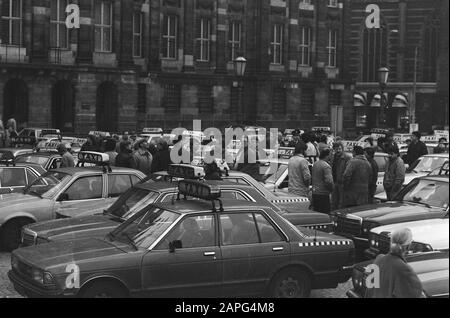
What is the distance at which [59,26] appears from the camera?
39.4 meters

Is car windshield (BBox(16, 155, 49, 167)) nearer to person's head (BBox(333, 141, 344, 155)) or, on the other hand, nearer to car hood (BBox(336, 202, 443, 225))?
person's head (BBox(333, 141, 344, 155))

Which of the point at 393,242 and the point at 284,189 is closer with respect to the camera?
the point at 393,242

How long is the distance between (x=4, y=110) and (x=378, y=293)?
114 feet

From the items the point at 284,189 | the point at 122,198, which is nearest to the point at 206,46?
the point at 284,189

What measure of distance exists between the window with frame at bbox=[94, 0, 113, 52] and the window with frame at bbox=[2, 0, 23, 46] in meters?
4.68

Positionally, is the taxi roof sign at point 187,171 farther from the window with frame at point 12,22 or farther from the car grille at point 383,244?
the window with frame at point 12,22

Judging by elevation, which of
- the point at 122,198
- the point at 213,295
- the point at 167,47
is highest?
the point at 167,47

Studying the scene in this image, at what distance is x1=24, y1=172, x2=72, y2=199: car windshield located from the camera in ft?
43.5

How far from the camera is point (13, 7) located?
3769cm

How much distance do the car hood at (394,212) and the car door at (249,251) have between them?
131 inches

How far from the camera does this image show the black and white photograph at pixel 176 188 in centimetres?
851

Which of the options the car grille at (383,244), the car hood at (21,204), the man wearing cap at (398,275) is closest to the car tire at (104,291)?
the man wearing cap at (398,275)
